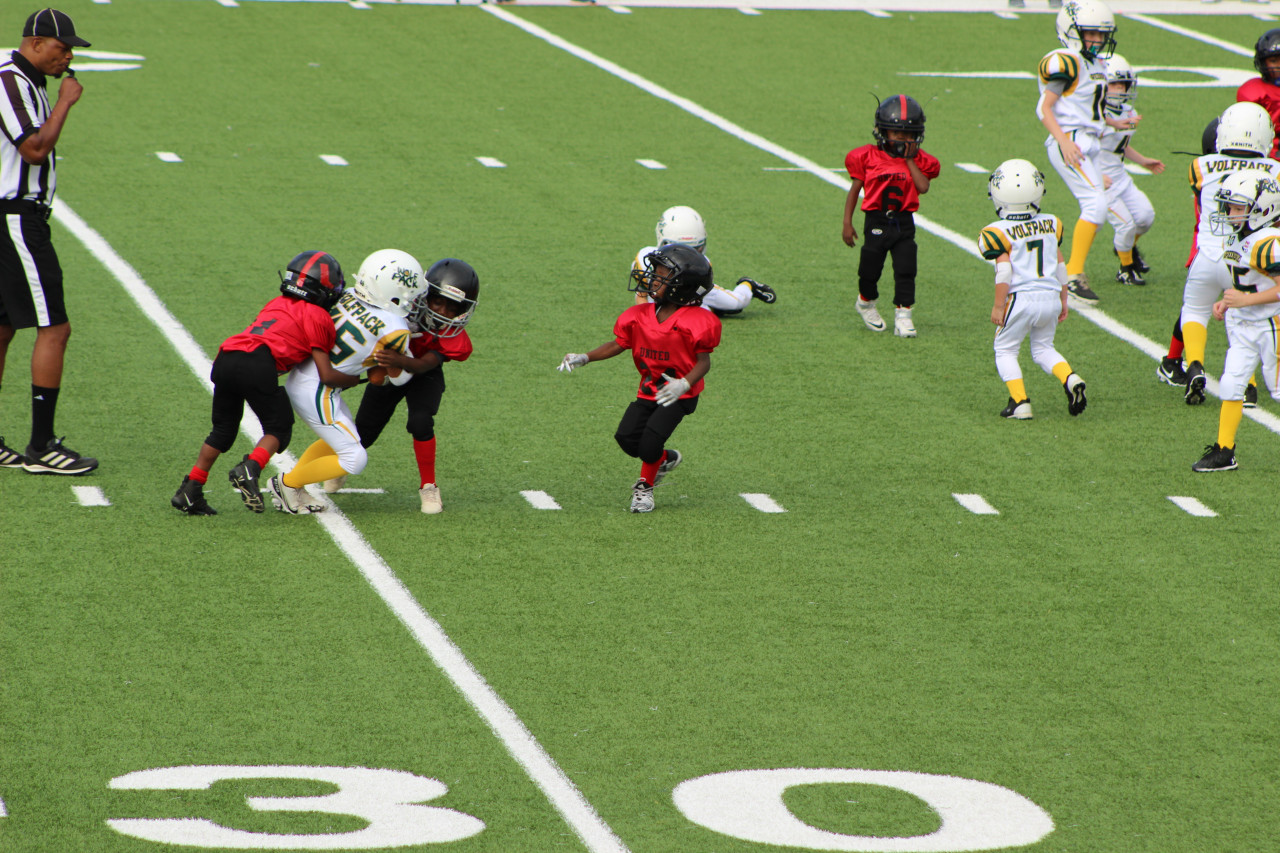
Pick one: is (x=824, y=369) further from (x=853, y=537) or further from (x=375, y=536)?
(x=375, y=536)

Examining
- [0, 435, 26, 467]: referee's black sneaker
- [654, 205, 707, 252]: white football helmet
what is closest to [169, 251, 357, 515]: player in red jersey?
[0, 435, 26, 467]: referee's black sneaker

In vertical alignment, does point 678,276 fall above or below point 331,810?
above

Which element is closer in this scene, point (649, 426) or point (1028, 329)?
point (649, 426)

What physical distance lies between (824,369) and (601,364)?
51.5 inches

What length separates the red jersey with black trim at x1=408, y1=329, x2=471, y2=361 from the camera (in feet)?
24.1

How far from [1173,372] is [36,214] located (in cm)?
612

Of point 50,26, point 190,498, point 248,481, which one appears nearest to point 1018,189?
point 248,481

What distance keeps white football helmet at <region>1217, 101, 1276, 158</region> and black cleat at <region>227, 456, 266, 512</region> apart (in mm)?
5694

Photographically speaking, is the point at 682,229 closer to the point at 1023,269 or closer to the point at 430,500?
the point at 1023,269

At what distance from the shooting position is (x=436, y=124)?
15.7 metres

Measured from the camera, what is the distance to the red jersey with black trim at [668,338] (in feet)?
24.0

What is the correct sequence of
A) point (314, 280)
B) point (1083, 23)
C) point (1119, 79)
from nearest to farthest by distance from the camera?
point (314, 280) → point (1083, 23) → point (1119, 79)

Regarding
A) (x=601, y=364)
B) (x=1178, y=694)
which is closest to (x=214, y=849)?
(x=1178, y=694)

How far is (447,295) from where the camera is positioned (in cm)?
715
